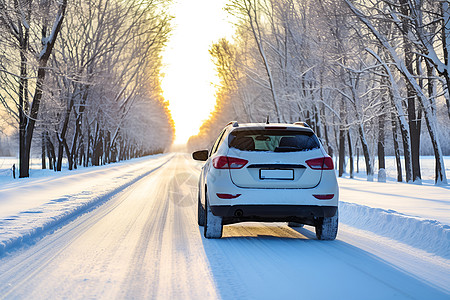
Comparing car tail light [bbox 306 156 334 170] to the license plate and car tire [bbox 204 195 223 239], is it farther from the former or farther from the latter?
car tire [bbox 204 195 223 239]

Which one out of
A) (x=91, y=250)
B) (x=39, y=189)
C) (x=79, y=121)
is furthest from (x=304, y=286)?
(x=79, y=121)

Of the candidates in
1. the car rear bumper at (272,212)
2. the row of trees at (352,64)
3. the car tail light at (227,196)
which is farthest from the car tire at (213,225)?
the row of trees at (352,64)

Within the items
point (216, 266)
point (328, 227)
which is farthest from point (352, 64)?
point (216, 266)

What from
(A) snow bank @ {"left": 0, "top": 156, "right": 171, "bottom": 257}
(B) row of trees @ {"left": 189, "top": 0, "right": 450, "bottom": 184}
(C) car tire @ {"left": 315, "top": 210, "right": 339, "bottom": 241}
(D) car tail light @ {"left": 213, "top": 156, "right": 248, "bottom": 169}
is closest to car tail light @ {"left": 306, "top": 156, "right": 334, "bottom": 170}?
(C) car tire @ {"left": 315, "top": 210, "right": 339, "bottom": 241}

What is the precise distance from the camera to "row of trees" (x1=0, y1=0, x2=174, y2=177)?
70.9 ft

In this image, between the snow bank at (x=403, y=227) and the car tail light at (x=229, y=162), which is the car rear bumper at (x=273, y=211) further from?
the snow bank at (x=403, y=227)

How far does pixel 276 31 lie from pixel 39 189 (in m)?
18.9

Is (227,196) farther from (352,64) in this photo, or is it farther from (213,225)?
(352,64)

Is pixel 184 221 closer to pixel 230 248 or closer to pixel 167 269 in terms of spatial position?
pixel 230 248

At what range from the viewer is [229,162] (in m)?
6.79

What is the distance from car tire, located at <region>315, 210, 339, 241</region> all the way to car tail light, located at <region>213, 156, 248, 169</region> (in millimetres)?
1596

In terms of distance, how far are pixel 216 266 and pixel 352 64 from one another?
22.8 meters

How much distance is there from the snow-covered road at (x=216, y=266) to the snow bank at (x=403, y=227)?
0.90 ft

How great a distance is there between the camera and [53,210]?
10141 mm
